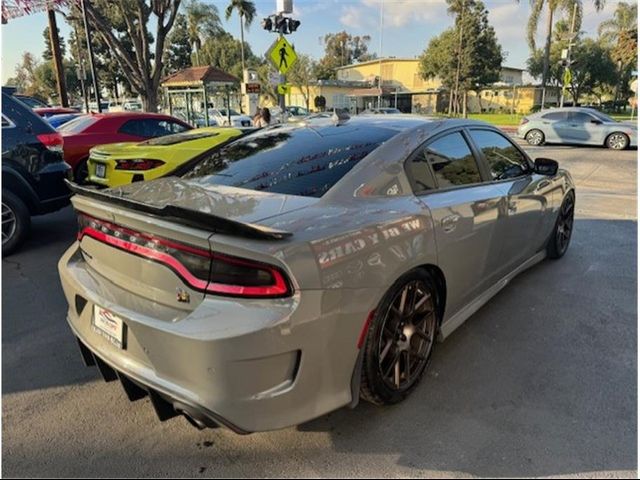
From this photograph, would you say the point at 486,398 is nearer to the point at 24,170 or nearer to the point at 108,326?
Answer: the point at 108,326

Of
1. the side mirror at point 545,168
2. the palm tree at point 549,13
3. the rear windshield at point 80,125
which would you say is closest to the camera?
the side mirror at point 545,168

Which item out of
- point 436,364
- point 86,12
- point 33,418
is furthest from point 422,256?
point 86,12

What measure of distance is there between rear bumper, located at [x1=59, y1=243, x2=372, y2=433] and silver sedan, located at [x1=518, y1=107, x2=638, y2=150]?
56.9 ft

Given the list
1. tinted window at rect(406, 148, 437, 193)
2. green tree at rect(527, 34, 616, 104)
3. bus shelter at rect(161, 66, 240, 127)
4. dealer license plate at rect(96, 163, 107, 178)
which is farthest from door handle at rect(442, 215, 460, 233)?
green tree at rect(527, 34, 616, 104)

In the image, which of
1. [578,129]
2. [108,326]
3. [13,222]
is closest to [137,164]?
[13,222]

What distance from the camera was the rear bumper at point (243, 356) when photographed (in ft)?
6.19

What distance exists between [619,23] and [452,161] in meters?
53.8

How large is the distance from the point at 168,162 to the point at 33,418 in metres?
4.09

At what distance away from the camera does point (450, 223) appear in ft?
9.38

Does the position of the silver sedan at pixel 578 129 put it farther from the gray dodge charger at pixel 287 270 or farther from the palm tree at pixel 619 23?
the palm tree at pixel 619 23

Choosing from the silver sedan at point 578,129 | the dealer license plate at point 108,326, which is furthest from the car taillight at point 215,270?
the silver sedan at point 578,129

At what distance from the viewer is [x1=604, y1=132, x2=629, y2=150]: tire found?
15.9 m

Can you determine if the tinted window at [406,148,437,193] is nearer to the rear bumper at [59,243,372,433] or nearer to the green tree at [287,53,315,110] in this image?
the rear bumper at [59,243,372,433]

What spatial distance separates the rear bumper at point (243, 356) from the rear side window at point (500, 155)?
1927mm
